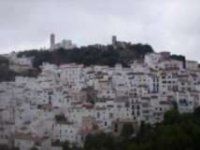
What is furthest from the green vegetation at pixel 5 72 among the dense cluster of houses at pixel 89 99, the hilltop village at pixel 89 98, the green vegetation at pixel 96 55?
the green vegetation at pixel 96 55

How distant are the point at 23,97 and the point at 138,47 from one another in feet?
35.4

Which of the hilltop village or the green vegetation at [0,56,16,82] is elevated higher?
the green vegetation at [0,56,16,82]

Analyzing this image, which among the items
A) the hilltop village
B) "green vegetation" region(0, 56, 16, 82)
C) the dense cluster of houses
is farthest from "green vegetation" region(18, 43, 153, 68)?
"green vegetation" region(0, 56, 16, 82)

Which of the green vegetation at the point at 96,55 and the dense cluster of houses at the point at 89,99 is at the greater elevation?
the green vegetation at the point at 96,55

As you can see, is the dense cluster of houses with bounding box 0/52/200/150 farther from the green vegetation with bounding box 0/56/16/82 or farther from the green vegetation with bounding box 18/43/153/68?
the green vegetation with bounding box 0/56/16/82

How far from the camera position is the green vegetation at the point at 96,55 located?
37531 millimetres

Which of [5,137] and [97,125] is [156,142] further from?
[5,137]

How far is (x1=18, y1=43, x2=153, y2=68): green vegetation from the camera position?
37531mm

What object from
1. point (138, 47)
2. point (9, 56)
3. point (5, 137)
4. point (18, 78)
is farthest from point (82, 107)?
point (9, 56)

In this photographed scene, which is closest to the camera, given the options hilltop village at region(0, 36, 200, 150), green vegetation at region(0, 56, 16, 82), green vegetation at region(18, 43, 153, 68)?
hilltop village at region(0, 36, 200, 150)

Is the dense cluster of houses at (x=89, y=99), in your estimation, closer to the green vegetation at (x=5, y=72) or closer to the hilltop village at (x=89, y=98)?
the hilltop village at (x=89, y=98)

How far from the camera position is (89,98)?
31.0m

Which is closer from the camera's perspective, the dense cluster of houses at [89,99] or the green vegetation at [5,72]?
the dense cluster of houses at [89,99]

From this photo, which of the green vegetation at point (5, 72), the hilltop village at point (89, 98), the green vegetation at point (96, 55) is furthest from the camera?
the green vegetation at point (96, 55)
